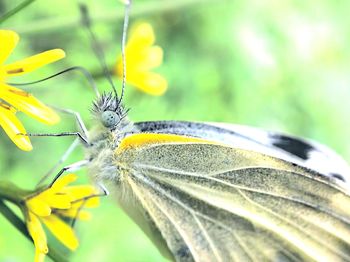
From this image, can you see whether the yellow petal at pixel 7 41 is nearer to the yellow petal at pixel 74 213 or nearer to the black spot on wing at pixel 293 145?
the yellow petal at pixel 74 213

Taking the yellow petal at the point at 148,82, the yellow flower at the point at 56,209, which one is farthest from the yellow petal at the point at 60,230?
the yellow petal at the point at 148,82

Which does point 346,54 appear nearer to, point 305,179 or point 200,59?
point 200,59

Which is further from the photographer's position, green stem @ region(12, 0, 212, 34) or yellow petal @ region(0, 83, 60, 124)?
green stem @ region(12, 0, 212, 34)

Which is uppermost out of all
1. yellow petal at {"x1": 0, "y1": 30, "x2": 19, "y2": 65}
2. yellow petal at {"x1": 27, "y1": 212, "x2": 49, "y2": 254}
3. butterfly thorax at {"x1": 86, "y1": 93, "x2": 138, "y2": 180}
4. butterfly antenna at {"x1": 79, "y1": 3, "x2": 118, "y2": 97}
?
butterfly antenna at {"x1": 79, "y1": 3, "x2": 118, "y2": 97}

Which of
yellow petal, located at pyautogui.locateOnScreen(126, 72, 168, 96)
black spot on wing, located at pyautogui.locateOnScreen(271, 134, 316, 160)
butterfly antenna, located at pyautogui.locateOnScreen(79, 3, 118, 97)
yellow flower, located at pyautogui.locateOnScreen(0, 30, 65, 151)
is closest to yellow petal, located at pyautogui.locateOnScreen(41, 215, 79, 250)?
yellow flower, located at pyautogui.locateOnScreen(0, 30, 65, 151)

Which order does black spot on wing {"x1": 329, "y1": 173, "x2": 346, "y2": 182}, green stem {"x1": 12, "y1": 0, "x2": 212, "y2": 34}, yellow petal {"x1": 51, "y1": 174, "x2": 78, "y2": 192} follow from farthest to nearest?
green stem {"x1": 12, "y1": 0, "x2": 212, "y2": 34} → black spot on wing {"x1": 329, "y1": 173, "x2": 346, "y2": 182} → yellow petal {"x1": 51, "y1": 174, "x2": 78, "y2": 192}

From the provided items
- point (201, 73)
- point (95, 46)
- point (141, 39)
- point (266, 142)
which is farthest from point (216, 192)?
point (201, 73)

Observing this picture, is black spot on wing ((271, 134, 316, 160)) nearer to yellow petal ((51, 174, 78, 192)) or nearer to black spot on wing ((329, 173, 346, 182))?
black spot on wing ((329, 173, 346, 182))
